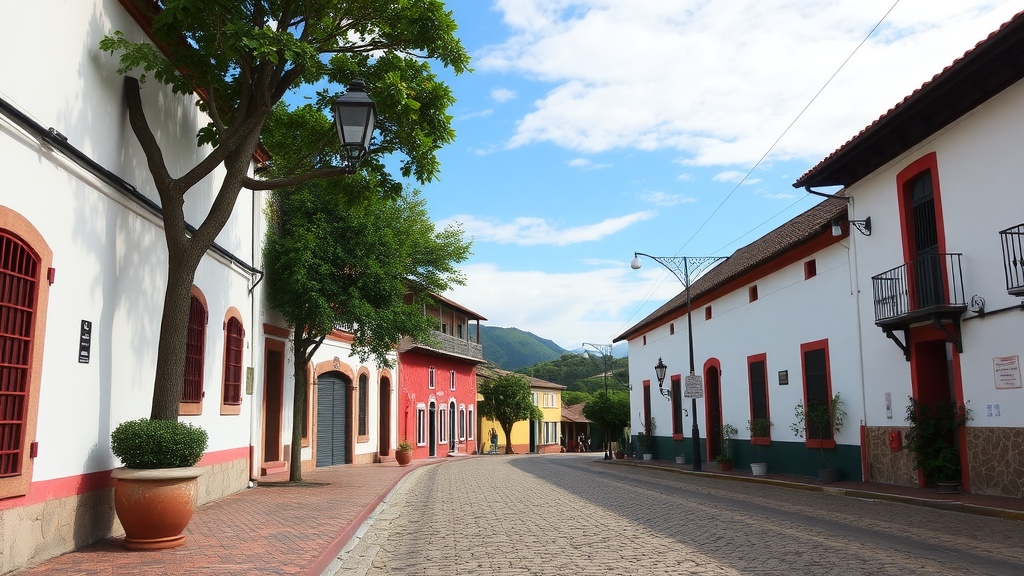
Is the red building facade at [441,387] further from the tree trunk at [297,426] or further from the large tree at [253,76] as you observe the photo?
the large tree at [253,76]

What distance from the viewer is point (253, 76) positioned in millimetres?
Answer: 10062

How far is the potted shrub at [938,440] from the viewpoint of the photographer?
13109 millimetres

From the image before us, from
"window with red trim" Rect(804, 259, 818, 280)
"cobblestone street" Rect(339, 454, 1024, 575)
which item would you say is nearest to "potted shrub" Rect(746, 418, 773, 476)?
"window with red trim" Rect(804, 259, 818, 280)

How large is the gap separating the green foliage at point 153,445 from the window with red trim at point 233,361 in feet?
19.5

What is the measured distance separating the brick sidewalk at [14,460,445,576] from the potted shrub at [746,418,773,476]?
34.2 feet

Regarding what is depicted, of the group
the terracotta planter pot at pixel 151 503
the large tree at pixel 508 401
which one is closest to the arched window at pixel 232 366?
the terracotta planter pot at pixel 151 503

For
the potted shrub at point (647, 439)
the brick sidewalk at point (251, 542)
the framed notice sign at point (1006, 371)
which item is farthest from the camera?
the potted shrub at point (647, 439)

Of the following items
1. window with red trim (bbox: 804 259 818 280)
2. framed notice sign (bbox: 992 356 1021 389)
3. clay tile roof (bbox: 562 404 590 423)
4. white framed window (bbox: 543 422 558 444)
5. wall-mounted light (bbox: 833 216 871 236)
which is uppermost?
wall-mounted light (bbox: 833 216 871 236)

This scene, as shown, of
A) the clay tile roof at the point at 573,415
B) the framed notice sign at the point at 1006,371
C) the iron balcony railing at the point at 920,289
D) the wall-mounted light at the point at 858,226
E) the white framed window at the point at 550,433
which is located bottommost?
the white framed window at the point at 550,433

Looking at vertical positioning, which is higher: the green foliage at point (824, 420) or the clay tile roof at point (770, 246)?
the clay tile roof at point (770, 246)

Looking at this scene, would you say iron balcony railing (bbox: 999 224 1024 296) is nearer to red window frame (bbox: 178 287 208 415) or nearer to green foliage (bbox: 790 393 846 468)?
green foliage (bbox: 790 393 846 468)

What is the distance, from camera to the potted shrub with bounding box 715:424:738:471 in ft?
75.7

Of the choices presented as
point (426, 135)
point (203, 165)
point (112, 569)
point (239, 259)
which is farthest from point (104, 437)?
point (239, 259)

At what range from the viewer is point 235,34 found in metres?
8.41
